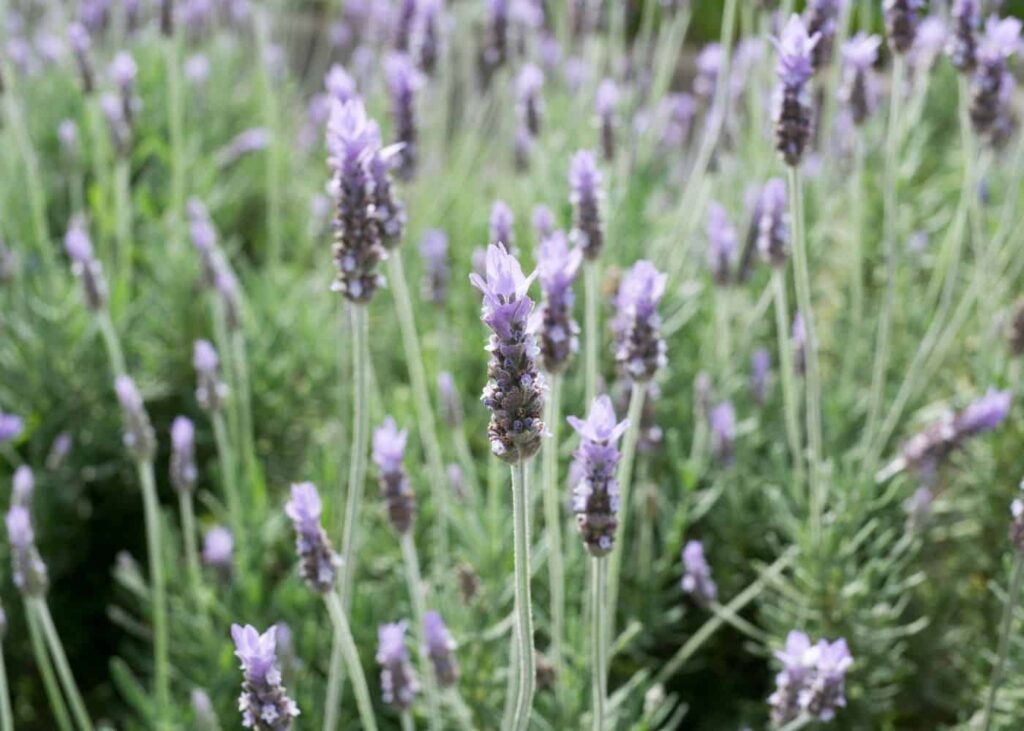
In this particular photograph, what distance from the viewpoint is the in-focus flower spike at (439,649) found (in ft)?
4.99

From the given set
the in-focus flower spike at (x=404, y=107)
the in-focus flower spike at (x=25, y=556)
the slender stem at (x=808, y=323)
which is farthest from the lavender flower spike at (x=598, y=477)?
the in-focus flower spike at (x=404, y=107)

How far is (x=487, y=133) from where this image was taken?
4535mm

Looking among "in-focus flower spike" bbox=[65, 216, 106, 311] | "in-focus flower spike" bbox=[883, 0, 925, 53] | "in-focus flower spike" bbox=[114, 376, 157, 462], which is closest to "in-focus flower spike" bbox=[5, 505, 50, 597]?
"in-focus flower spike" bbox=[114, 376, 157, 462]

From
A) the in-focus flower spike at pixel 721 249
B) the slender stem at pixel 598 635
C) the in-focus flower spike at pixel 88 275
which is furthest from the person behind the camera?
the in-focus flower spike at pixel 721 249

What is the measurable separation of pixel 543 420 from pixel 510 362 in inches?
6.1

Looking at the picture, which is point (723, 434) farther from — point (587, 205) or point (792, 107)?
point (792, 107)

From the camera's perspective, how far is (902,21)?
1.76 m

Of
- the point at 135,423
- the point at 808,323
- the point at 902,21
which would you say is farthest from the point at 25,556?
the point at 902,21

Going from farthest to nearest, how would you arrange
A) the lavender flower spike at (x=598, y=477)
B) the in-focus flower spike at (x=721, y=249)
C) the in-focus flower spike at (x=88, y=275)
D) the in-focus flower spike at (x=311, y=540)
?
the in-focus flower spike at (x=721, y=249)
the in-focus flower spike at (x=88, y=275)
the in-focus flower spike at (x=311, y=540)
the lavender flower spike at (x=598, y=477)

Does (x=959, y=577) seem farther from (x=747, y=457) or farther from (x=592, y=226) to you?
(x=592, y=226)

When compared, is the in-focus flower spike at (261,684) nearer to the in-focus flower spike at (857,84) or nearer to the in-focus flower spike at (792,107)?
the in-focus flower spike at (792,107)

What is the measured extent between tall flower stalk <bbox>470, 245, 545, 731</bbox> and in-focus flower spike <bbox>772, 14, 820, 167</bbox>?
59 cm

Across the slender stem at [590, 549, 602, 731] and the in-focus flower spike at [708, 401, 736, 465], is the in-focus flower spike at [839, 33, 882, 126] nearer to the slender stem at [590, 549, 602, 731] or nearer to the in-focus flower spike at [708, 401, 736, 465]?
the in-focus flower spike at [708, 401, 736, 465]

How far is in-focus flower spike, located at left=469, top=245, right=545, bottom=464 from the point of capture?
102 centimetres
